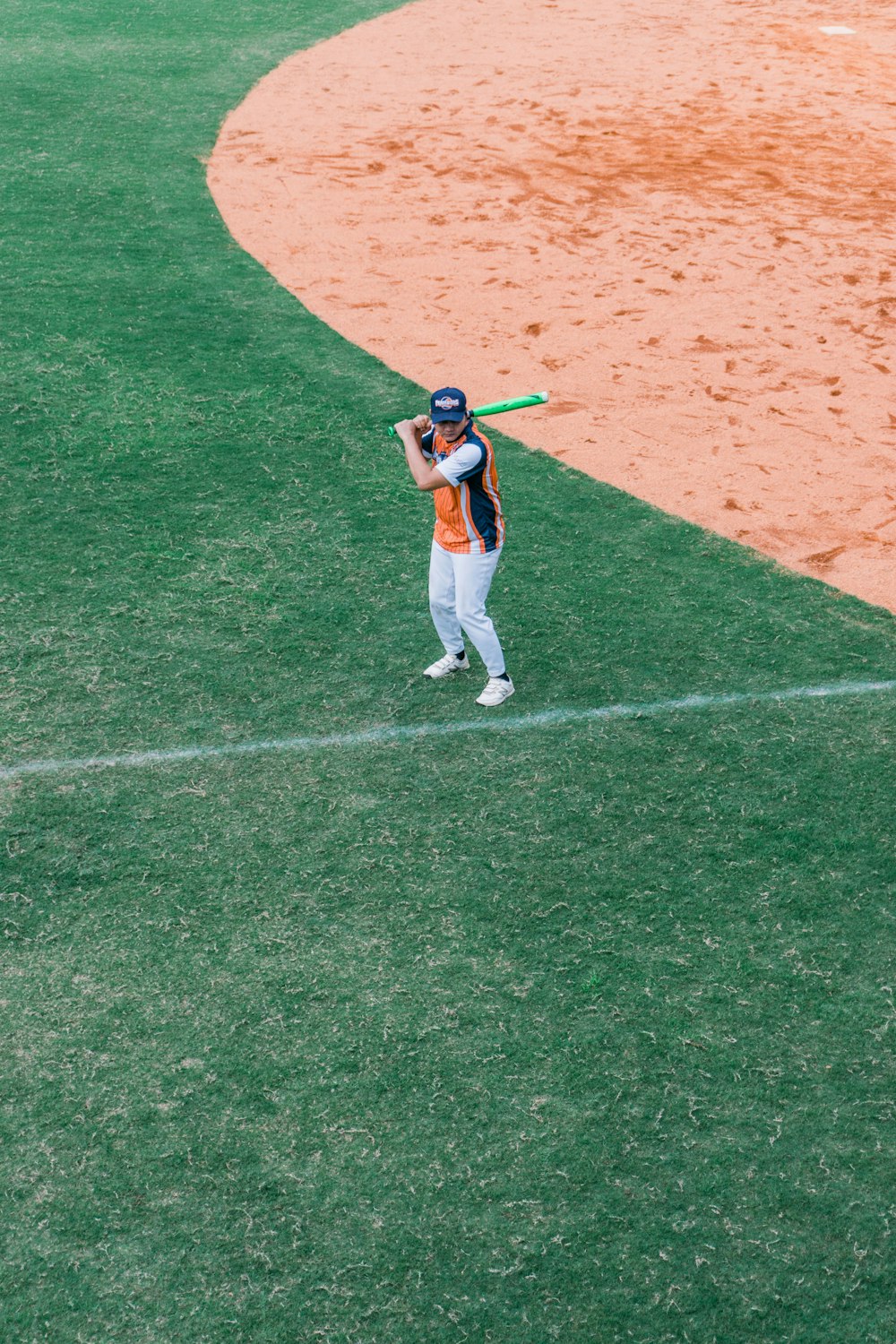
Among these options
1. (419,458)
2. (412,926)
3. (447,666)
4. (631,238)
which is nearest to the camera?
(412,926)

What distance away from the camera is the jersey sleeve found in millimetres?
5520

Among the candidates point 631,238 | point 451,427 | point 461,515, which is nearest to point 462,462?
point 451,427

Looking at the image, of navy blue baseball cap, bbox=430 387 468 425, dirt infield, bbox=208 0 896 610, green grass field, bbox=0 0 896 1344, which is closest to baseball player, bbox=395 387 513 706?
navy blue baseball cap, bbox=430 387 468 425

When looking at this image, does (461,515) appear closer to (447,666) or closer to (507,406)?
(507,406)

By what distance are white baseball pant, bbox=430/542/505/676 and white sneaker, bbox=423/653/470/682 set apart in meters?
0.08

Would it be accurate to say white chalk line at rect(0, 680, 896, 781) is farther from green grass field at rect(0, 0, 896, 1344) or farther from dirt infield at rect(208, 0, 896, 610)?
dirt infield at rect(208, 0, 896, 610)

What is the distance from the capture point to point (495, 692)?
617 cm

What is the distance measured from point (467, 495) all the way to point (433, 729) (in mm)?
1163

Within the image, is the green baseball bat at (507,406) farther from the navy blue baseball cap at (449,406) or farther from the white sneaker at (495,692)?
the white sneaker at (495,692)

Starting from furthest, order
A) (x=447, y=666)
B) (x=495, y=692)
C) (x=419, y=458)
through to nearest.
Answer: (x=447, y=666) < (x=495, y=692) < (x=419, y=458)

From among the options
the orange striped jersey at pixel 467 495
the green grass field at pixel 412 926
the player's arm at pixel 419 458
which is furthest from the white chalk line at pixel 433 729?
the player's arm at pixel 419 458

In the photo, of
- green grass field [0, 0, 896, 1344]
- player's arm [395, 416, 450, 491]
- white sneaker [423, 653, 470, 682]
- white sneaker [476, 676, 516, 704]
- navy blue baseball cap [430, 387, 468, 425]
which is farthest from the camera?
white sneaker [423, 653, 470, 682]

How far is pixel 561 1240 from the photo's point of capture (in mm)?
3883

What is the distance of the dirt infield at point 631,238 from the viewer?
28.2 feet
